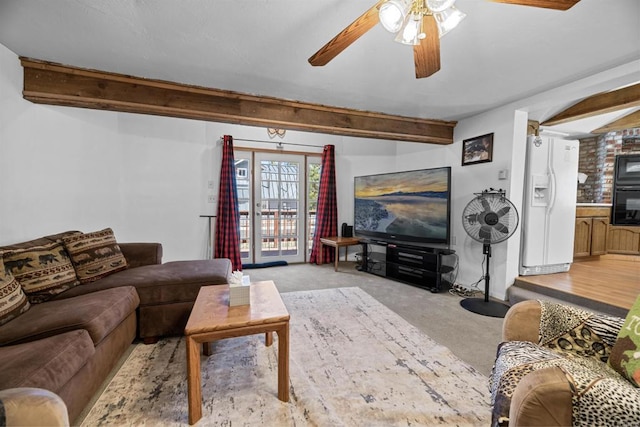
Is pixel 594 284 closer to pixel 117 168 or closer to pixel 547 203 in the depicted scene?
pixel 547 203

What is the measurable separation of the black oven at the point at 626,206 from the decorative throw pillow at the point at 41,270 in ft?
19.8

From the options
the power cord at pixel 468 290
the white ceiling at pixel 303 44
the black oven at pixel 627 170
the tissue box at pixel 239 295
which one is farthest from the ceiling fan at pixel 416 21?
the black oven at pixel 627 170

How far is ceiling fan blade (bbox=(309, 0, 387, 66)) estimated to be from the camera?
1.24 meters

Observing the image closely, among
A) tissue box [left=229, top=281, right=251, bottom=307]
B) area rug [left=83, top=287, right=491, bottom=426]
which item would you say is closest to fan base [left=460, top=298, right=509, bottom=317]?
area rug [left=83, top=287, right=491, bottom=426]

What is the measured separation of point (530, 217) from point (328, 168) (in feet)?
9.96

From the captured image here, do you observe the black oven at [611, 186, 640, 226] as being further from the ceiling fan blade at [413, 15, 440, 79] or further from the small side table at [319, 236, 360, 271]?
the ceiling fan blade at [413, 15, 440, 79]

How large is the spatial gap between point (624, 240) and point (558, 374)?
219 inches

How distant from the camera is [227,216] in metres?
4.28

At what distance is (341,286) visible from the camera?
11.9 ft

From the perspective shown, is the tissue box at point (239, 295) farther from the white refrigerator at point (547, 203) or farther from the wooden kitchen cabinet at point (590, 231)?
the wooden kitchen cabinet at point (590, 231)

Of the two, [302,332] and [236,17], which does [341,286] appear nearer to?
[302,332]

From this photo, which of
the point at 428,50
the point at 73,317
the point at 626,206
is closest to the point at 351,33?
the point at 428,50

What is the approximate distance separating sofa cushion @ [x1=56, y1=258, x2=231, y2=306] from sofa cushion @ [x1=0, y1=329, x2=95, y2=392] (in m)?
0.71

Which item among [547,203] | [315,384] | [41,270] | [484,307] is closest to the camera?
[315,384]
